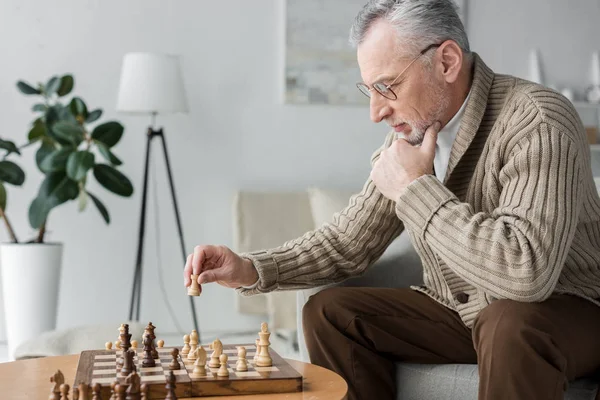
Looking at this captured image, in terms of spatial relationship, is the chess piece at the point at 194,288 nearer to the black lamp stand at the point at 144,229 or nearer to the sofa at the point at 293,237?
the sofa at the point at 293,237

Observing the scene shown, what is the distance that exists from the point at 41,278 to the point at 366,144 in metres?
A: 1.73

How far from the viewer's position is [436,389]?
6.20 ft

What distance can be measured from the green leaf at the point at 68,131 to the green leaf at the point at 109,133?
11cm

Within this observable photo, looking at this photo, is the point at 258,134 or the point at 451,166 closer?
the point at 451,166

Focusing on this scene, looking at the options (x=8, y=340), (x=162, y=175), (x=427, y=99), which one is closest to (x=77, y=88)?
(x=162, y=175)

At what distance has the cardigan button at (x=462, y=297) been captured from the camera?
1907 millimetres

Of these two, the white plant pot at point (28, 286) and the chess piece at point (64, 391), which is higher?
the white plant pot at point (28, 286)

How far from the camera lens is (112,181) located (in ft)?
11.6

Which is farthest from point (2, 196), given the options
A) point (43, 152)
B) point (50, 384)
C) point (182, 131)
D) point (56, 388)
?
point (56, 388)

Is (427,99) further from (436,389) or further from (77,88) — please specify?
(77,88)

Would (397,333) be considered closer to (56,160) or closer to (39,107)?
(56,160)

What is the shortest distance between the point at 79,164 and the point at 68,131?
158 mm

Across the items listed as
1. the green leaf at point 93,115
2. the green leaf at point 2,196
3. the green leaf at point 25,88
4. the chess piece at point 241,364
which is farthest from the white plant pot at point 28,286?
the chess piece at point 241,364

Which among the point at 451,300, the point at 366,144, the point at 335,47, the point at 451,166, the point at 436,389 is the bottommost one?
the point at 436,389
